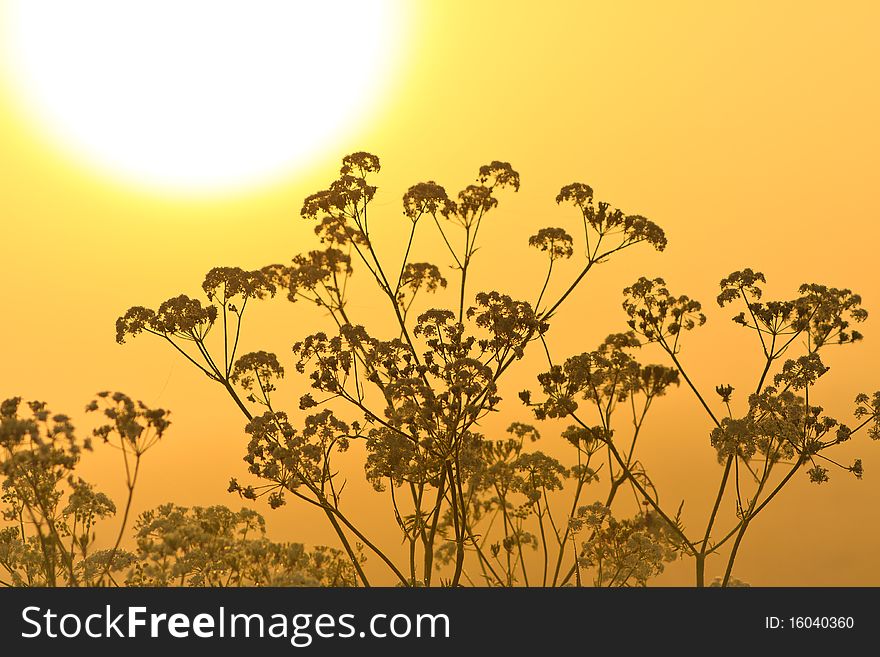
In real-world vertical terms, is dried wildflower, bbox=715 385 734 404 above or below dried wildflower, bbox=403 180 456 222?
below

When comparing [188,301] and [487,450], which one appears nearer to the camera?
[188,301]

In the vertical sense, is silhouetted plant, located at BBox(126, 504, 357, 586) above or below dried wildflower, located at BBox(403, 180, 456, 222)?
below

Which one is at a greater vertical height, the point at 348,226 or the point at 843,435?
the point at 348,226

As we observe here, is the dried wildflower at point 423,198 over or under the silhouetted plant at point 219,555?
over

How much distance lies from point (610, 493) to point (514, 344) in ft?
17.7

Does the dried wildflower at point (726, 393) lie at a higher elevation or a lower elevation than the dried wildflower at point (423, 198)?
lower

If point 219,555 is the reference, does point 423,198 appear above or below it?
above

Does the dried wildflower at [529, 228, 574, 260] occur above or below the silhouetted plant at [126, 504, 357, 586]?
above
